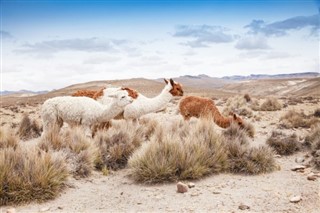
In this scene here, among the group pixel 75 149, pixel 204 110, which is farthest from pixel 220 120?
pixel 75 149

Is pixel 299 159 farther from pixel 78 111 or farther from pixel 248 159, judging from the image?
pixel 78 111

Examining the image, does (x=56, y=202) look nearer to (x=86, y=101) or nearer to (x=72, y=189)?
(x=72, y=189)

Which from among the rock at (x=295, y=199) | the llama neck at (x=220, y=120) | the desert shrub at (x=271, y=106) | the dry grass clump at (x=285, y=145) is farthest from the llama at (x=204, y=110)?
the desert shrub at (x=271, y=106)

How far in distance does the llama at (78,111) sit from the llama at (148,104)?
1.20m

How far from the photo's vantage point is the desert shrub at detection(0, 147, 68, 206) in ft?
19.4

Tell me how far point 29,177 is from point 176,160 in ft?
8.47

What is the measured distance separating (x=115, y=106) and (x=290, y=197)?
518 centimetres

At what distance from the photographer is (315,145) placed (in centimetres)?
870

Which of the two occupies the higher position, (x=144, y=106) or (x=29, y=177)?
(x=144, y=106)

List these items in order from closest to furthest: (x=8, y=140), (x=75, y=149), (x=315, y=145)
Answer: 1. (x=75, y=149)
2. (x=8, y=140)
3. (x=315, y=145)

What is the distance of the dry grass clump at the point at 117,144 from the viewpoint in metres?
8.09

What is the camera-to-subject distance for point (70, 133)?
8.51 m

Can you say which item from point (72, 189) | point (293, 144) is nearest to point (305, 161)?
point (293, 144)

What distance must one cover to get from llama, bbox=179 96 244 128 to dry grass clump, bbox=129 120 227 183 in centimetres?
253
